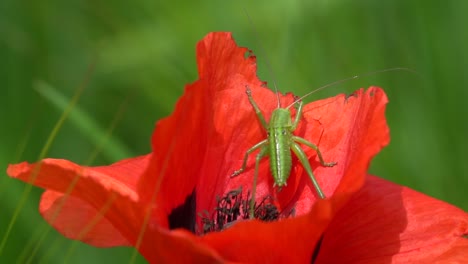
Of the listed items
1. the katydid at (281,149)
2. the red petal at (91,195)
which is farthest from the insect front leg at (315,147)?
the red petal at (91,195)

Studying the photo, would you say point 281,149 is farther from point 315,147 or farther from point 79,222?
point 79,222

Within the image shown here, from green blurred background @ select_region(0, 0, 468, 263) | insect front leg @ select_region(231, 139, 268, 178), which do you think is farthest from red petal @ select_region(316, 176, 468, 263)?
green blurred background @ select_region(0, 0, 468, 263)

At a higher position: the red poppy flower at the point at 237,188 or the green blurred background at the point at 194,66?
the red poppy flower at the point at 237,188

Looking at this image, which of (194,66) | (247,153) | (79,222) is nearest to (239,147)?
(247,153)

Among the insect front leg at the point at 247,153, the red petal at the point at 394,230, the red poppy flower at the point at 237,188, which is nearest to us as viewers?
the red poppy flower at the point at 237,188

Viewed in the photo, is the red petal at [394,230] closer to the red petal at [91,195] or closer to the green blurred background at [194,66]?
the red petal at [91,195]

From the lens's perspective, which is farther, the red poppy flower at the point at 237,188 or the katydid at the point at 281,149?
the katydid at the point at 281,149

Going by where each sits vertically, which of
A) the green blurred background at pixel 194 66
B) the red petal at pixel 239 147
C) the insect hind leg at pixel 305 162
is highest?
the red petal at pixel 239 147

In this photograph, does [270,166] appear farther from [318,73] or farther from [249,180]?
[318,73]

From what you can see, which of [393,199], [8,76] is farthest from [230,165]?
[8,76]
